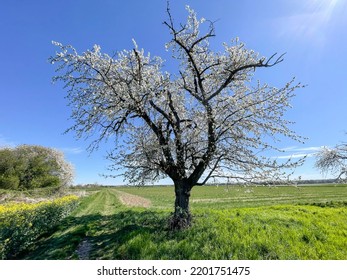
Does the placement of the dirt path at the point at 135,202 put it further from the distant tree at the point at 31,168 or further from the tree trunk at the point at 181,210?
the tree trunk at the point at 181,210

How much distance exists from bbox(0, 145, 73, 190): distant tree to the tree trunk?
40638 mm

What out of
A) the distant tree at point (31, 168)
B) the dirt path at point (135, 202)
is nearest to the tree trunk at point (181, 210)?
the dirt path at point (135, 202)

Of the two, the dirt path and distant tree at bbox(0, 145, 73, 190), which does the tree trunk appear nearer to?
the dirt path

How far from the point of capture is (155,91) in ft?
38.3

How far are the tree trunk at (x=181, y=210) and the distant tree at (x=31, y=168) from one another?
133 feet

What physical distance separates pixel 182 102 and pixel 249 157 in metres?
4.28

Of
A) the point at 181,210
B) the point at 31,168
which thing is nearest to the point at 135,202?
the point at 31,168

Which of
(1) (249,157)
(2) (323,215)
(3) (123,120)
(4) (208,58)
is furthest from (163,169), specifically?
(2) (323,215)

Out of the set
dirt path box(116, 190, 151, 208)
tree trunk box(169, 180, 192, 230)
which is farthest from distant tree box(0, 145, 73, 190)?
tree trunk box(169, 180, 192, 230)

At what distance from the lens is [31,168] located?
49406 millimetres

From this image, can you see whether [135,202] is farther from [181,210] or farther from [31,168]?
[181,210]

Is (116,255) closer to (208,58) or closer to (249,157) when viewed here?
(249,157)

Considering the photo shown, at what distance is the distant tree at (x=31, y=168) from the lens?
44.3m

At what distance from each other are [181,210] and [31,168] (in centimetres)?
4682
